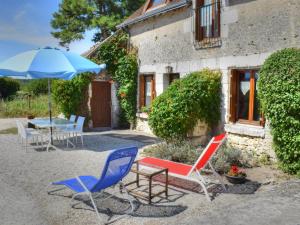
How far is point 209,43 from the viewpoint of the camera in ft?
31.1

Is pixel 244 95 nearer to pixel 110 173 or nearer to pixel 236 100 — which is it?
pixel 236 100

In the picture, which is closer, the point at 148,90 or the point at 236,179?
the point at 236,179

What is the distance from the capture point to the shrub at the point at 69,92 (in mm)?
12945

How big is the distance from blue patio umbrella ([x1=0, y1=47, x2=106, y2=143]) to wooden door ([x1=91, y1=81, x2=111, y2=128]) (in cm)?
434

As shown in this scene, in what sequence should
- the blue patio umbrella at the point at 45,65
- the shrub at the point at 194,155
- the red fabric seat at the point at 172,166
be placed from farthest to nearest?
the blue patio umbrella at the point at 45,65
the shrub at the point at 194,155
the red fabric seat at the point at 172,166

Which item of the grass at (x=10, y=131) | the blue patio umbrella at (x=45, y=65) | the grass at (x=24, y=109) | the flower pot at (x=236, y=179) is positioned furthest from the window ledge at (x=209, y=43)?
the grass at (x=24, y=109)

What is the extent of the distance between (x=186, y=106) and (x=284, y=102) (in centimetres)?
285

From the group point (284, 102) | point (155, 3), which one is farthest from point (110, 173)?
point (155, 3)

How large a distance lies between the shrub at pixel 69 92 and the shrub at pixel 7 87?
13.4 m

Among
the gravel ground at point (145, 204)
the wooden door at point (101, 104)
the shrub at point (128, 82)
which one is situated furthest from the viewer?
the wooden door at point (101, 104)

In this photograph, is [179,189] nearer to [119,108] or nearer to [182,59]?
[182,59]

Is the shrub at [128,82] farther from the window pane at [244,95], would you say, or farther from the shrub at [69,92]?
the window pane at [244,95]

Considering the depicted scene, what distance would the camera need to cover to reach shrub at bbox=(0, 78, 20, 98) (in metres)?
24.6

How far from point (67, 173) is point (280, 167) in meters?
4.70
